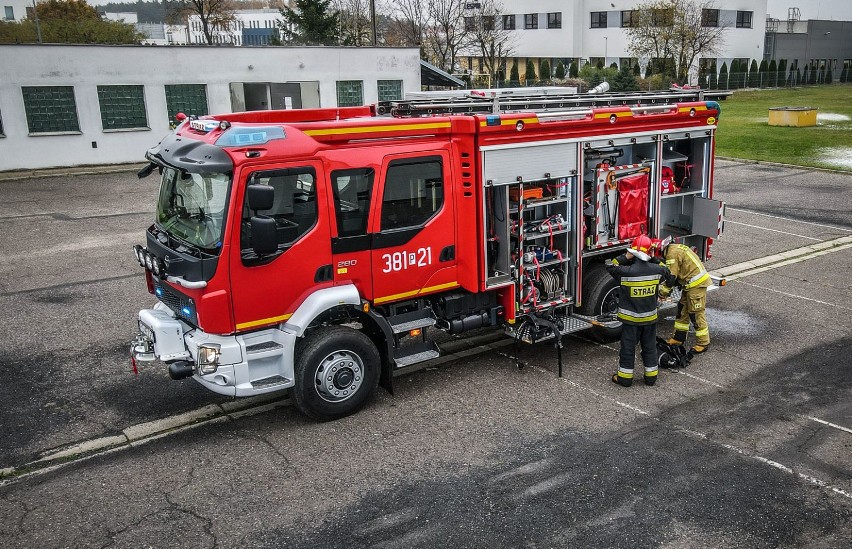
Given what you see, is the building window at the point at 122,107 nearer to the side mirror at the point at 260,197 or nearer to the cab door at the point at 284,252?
the cab door at the point at 284,252

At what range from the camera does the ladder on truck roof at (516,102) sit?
8.28 m

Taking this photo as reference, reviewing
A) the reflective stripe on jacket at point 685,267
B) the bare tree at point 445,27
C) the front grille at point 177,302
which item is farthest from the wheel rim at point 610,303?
the bare tree at point 445,27

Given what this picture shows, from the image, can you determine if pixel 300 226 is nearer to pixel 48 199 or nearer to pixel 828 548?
pixel 828 548

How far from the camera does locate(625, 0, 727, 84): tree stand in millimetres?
48000

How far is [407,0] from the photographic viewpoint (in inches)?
1978

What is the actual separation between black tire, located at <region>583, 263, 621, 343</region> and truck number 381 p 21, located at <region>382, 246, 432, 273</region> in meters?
2.36

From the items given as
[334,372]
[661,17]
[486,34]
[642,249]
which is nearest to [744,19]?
[661,17]

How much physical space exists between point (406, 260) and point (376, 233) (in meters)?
0.45

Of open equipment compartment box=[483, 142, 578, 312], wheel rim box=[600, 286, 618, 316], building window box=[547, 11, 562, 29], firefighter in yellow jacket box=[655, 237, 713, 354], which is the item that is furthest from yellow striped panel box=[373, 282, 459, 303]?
building window box=[547, 11, 562, 29]

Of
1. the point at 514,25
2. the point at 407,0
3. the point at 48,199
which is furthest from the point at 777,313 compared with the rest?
the point at 514,25

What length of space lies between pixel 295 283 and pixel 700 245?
5.91m

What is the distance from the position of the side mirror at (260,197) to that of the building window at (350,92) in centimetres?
2297

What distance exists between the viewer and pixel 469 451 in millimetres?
6621

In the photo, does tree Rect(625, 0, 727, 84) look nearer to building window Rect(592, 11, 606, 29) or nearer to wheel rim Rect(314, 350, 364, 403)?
building window Rect(592, 11, 606, 29)
